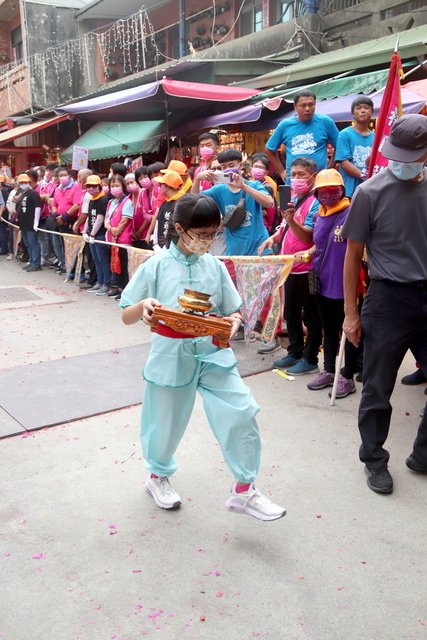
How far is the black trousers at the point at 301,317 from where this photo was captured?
5.13m

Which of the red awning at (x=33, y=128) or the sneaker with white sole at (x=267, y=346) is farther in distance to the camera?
the red awning at (x=33, y=128)

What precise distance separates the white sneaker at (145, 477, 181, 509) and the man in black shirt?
29.3 feet

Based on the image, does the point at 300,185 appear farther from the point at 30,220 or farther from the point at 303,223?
the point at 30,220

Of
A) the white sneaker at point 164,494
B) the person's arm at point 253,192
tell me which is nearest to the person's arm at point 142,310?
the white sneaker at point 164,494

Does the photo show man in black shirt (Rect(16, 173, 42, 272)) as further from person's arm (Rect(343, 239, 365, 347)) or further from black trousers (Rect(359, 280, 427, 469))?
black trousers (Rect(359, 280, 427, 469))

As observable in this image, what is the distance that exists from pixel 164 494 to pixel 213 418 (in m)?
0.60

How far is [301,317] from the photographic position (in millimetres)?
5352

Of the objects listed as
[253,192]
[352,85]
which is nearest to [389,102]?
[253,192]

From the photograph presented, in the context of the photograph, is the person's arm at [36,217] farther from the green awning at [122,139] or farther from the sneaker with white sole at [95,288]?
the sneaker with white sole at [95,288]

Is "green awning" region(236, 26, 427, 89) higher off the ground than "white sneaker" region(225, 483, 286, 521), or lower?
higher

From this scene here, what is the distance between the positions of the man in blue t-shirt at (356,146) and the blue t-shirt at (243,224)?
0.78m

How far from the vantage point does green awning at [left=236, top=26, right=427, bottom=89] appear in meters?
7.86

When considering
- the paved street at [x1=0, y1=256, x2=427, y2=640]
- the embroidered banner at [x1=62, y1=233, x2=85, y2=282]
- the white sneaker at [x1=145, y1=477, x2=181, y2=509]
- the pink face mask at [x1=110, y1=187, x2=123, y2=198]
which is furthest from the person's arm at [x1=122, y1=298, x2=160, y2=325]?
the embroidered banner at [x1=62, y1=233, x2=85, y2=282]

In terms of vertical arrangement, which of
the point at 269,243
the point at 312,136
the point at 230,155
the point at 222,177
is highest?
the point at 312,136
